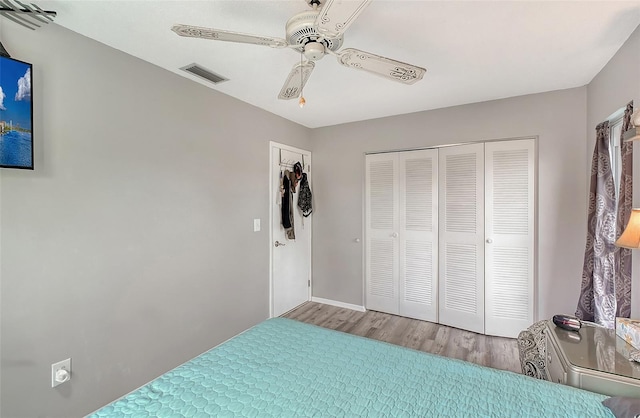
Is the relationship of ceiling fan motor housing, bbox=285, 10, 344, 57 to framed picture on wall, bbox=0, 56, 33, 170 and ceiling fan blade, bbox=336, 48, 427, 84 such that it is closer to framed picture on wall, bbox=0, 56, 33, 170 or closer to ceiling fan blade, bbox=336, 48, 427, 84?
ceiling fan blade, bbox=336, 48, 427, 84

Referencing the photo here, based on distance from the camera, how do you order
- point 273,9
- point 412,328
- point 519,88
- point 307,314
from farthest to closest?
point 307,314
point 412,328
point 519,88
point 273,9

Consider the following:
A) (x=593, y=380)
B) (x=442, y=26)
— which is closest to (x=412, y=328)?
(x=593, y=380)

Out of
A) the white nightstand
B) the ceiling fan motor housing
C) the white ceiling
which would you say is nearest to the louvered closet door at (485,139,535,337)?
the white ceiling

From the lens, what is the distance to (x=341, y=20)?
3.45 feet

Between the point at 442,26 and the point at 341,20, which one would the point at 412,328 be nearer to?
the point at 442,26

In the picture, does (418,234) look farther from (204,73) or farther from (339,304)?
(204,73)

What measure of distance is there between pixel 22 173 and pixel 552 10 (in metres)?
2.95

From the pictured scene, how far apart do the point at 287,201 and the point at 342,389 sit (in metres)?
2.45

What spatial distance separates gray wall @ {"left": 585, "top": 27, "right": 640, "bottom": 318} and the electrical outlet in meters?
3.31

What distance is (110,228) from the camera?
1.81 m

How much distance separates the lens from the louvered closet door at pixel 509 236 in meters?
2.67

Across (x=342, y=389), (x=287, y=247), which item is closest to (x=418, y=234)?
(x=287, y=247)

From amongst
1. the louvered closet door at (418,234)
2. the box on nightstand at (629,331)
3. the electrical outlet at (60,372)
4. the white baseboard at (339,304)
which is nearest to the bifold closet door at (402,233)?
the louvered closet door at (418,234)

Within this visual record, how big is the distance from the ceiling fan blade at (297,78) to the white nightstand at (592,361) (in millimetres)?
1914
